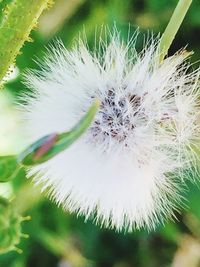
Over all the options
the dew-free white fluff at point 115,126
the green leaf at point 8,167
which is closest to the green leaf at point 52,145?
the green leaf at point 8,167

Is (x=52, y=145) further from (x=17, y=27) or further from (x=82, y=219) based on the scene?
(x=82, y=219)

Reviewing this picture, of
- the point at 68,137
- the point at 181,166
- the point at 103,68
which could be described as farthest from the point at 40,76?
the point at 68,137

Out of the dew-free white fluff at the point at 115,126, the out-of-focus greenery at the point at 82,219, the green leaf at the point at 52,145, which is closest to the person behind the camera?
the green leaf at the point at 52,145

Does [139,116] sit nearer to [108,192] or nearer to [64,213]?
[108,192]

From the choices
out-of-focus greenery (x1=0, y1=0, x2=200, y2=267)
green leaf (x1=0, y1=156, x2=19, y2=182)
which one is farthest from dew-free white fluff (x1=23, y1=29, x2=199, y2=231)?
out-of-focus greenery (x1=0, y1=0, x2=200, y2=267)

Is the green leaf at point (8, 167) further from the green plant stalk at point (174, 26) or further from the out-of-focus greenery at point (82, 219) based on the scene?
the out-of-focus greenery at point (82, 219)
